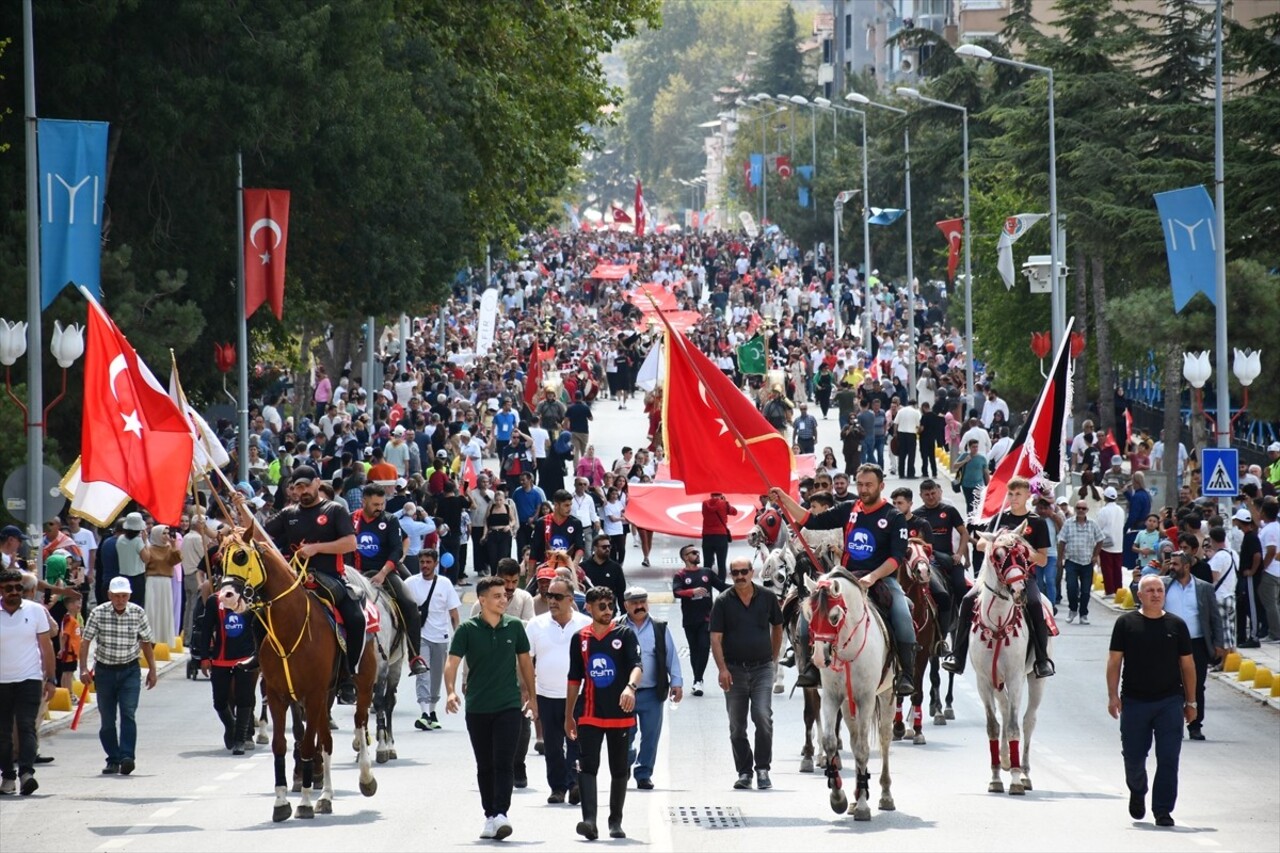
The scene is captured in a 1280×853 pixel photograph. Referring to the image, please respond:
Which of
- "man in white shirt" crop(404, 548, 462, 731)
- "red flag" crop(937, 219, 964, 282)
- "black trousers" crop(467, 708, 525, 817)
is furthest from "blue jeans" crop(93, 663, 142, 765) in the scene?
"red flag" crop(937, 219, 964, 282)

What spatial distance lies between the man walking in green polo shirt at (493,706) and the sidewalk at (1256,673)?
11.3m

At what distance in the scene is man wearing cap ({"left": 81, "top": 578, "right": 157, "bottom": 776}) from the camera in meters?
19.6

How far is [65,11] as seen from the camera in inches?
1371

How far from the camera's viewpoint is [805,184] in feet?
327

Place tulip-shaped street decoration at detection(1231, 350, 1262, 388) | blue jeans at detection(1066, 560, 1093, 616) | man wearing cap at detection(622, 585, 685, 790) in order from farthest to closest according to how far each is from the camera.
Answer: tulip-shaped street decoration at detection(1231, 350, 1262, 388)
blue jeans at detection(1066, 560, 1093, 616)
man wearing cap at detection(622, 585, 685, 790)

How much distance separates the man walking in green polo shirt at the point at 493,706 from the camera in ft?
51.0

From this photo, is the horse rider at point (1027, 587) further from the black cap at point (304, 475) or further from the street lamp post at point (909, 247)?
the street lamp post at point (909, 247)

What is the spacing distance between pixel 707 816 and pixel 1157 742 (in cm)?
323

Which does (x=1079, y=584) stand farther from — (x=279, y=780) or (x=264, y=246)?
(x=279, y=780)

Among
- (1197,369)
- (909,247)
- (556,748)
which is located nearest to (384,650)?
(556,748)

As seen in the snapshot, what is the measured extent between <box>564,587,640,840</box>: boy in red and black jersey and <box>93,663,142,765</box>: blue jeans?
17.8 ft

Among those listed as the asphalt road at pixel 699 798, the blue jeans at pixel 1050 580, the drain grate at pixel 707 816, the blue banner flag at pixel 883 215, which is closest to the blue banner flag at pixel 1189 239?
the blue jeans at pixel 1050 580

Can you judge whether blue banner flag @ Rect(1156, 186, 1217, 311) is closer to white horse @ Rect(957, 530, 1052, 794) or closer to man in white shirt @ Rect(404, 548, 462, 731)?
man in white shirt @ Rect(404, 548, 462, 731)

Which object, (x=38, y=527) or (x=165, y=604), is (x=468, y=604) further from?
(x=38, y=527)
